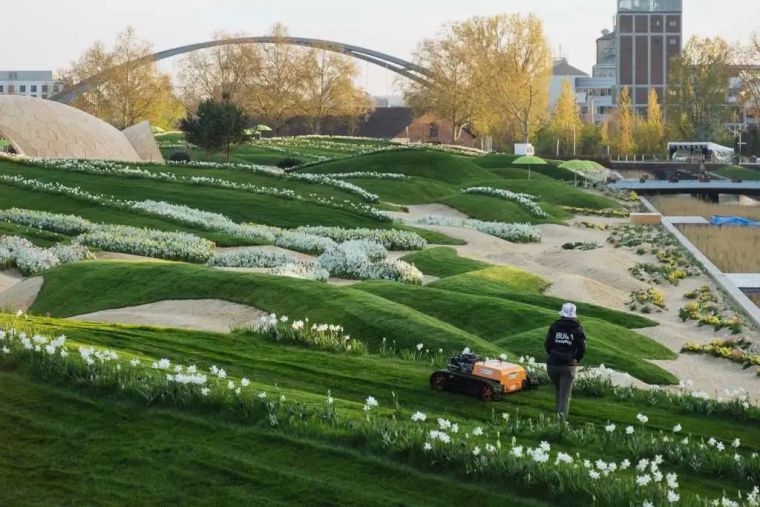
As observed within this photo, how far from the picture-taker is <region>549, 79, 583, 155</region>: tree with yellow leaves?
356 ft

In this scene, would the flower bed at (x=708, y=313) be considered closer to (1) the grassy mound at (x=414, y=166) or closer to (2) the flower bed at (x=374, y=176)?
(2) the flower bed at (x=374, y=176)

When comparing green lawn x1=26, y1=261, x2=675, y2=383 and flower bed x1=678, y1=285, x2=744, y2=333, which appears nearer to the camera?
green lawn x1=26, y1=261, x2=675, y2=383

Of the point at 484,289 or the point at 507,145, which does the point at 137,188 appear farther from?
the point at 507,145

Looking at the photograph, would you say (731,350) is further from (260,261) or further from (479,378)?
(260,261)

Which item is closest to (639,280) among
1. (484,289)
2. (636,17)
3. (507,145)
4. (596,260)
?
(596,260)

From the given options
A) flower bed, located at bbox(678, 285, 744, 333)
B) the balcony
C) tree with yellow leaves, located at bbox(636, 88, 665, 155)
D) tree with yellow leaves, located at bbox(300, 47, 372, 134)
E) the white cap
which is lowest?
flower bed, located at bbox(678, 285, 744, 333)

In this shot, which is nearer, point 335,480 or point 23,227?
point 335,480

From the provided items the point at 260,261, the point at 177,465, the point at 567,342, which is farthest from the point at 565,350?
the point at 260,261

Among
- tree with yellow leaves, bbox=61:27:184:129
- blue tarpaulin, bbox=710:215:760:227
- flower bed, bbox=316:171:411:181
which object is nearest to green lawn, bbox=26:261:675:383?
blue tarpaulin, bbox=710:215:760:227

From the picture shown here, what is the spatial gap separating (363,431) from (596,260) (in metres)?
26.4

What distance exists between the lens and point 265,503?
905 centimetres

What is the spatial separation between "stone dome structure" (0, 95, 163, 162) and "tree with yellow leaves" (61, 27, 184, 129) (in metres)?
30.6

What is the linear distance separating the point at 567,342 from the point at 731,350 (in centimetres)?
1051

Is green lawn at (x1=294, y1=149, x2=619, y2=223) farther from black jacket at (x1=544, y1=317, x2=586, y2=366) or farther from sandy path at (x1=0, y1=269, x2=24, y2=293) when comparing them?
black jacket at (x1=544, y1=317, x2=586, y2=366)
